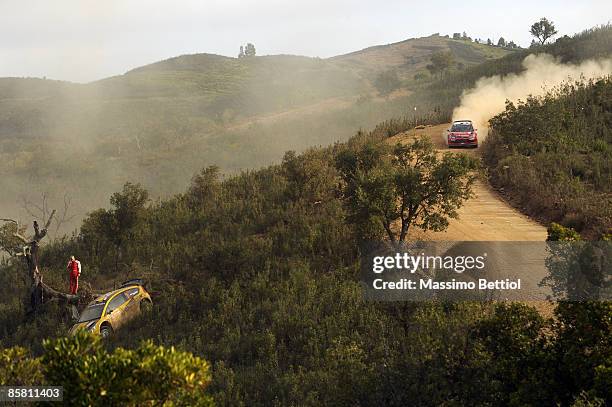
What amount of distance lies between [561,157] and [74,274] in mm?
19047

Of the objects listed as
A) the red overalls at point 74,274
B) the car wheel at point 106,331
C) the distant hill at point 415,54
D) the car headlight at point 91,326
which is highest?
the distant hill at point 415,54

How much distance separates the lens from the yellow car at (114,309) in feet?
45.7

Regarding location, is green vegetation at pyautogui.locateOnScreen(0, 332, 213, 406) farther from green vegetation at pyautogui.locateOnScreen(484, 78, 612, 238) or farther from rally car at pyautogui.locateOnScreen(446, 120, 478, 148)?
rally car at pyautogui.locateOnScreen(446, 120, 478, 148)

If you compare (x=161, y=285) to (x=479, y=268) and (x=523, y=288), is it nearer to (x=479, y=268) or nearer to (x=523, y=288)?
(x=479, y=268)

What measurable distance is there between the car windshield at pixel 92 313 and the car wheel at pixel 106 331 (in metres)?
0.33

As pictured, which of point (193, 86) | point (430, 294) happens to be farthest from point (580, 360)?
point (193, 86)

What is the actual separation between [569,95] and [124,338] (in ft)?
89.8

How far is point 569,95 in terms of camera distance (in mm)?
29625

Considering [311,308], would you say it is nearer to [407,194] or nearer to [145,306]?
[407,194]

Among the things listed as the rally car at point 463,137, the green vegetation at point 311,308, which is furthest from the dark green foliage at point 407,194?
the rally car at point 463,137

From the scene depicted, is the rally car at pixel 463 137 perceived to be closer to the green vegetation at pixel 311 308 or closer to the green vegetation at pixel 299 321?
the green vegetation at pixel 311 308

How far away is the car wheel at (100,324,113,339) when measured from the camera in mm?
13891

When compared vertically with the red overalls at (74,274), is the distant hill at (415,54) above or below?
above

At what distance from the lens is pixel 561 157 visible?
69.9 feet
